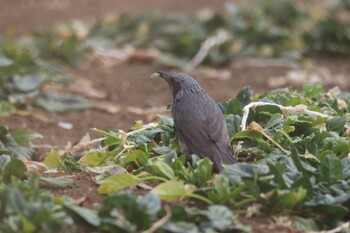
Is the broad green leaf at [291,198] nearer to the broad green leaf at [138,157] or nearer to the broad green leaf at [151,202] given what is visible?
the broad green leaf at [151,202]

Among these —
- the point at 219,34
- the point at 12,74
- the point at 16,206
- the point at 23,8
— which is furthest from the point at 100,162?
the point at 23,8

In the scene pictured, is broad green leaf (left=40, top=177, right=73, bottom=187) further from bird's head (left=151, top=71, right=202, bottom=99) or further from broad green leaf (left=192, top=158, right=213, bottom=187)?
bird's head (left=151, top=71, right=202, bottom=99)

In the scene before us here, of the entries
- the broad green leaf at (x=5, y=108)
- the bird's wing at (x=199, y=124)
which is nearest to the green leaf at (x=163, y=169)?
the bird's wing at (x=199, y=124)

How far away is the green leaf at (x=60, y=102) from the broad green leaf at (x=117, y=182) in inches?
136

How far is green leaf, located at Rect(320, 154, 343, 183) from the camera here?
397cm

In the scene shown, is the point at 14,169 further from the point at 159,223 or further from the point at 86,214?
the point at 159,223

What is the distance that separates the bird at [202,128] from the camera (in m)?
4.22

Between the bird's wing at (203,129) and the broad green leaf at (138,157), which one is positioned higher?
the bird's wing at (203,129)

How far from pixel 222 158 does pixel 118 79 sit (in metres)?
4.54

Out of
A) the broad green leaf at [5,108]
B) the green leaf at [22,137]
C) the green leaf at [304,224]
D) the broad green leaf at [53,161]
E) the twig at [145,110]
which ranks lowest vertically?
the twig at [145,110]

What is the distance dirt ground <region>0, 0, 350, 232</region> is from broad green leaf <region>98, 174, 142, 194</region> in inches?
2.7

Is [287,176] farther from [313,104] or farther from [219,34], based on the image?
[219,34]

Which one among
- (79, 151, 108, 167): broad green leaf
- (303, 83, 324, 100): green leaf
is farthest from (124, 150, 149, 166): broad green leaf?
(303, 83, 324, 100): green leaf

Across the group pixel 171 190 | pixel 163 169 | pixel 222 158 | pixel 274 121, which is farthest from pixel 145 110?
pixel 171 190
